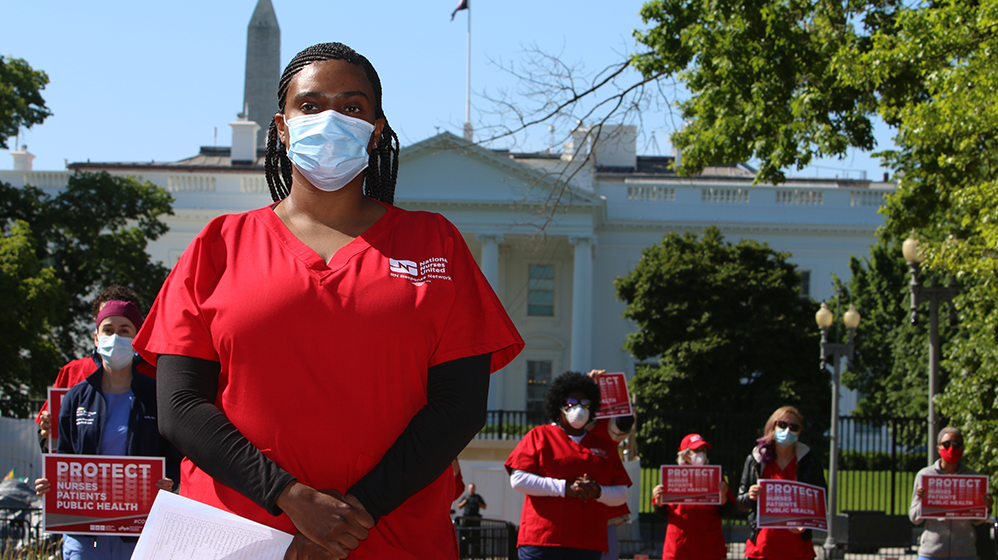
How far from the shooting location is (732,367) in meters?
34.3

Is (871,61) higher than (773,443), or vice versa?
(871,61)

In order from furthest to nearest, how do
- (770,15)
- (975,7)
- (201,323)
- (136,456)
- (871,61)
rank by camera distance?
(770,15), (871,61), (975,7), (136,456), (201,323)

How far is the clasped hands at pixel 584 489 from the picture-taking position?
6363 millimetres

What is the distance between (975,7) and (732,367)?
25.2 metres

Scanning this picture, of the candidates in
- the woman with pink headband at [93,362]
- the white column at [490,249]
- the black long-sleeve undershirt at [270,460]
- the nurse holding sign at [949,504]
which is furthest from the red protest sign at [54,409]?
the white column at [490,249]

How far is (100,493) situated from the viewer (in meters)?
5.11

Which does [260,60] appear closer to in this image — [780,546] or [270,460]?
[780,546]

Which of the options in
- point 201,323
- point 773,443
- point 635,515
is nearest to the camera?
point 201,323

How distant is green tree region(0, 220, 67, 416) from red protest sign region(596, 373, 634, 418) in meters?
20.2

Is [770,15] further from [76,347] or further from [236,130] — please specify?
[236,130]

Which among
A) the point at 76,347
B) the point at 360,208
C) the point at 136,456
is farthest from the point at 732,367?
the point at 360,208

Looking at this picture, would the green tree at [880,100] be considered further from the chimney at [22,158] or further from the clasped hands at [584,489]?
the chimney at [22,158]

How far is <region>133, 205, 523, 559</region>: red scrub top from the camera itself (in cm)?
222

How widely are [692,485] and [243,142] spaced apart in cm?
4966
